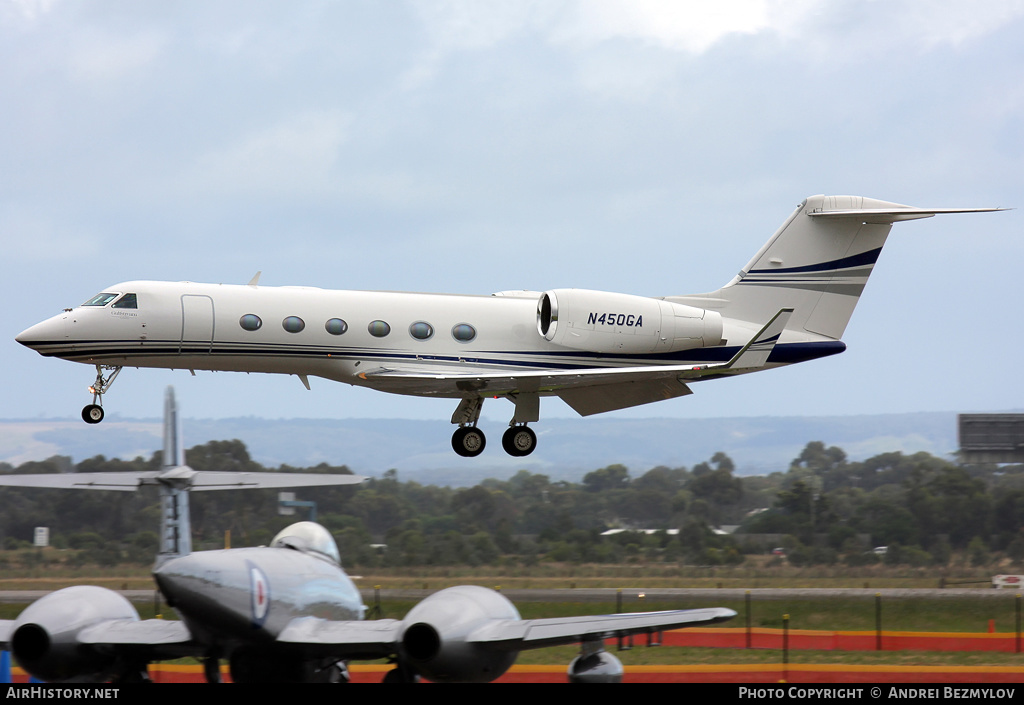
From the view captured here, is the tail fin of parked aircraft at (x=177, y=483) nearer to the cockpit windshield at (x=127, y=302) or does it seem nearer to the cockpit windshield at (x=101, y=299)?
the cockpit windshield at (x=127, y=302)

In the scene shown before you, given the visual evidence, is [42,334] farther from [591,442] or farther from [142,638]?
[591,442]

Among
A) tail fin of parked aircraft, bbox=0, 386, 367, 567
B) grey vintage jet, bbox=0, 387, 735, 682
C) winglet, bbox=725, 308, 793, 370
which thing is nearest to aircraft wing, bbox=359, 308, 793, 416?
winglet, bbox=725, 308, 793, 370

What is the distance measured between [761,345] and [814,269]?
5241 millimetres

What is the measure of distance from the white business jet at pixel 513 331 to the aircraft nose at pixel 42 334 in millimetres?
25

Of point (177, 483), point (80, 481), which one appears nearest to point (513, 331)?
point (177, 483)

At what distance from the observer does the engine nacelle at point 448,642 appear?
12297 mm

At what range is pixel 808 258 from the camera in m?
25.7

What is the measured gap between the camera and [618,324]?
918 inches

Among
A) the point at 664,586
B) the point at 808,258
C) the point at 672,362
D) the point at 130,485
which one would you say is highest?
the point at 808,258

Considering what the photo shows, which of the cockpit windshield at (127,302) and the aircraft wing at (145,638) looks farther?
the cockpit windshield at (127,302)

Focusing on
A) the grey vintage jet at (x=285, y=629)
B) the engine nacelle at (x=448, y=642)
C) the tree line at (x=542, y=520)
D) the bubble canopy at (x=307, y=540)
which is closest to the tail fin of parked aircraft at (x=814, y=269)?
the bubble canopy at (x=307, y=540)

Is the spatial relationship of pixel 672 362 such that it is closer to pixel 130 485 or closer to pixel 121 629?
pixel 130 485

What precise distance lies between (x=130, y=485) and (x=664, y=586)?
892 inches
